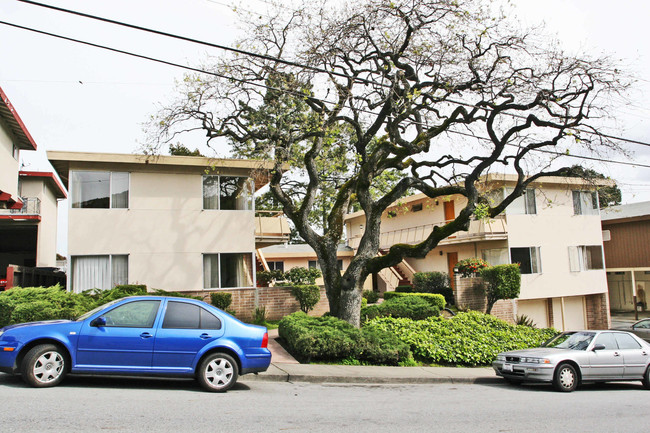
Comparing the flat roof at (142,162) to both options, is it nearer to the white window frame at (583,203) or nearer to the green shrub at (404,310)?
the green shrub at (404,310)

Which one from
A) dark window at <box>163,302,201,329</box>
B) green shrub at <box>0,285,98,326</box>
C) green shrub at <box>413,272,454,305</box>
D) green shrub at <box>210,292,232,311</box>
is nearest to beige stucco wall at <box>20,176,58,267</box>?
green shrub at <box>210,292,232,311</box>

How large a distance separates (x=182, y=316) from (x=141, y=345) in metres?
0.77

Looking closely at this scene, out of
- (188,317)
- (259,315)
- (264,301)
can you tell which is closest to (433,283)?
(264,301)

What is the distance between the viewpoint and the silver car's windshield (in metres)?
12.0

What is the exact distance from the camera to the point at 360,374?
36.1 ft

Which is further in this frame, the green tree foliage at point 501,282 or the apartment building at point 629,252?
the apartment building at point 629,252

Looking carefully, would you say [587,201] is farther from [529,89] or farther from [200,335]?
[200,335]

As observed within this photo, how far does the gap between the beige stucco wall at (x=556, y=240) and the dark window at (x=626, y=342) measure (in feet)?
44.8

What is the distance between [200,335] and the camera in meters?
8.43

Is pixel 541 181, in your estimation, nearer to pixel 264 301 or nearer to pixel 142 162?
pixel 264 301

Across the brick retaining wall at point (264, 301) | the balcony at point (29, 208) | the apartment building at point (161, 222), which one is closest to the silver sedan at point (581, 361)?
the brick retaining wall at point (264, 301)

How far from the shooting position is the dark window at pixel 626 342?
40.0 feet

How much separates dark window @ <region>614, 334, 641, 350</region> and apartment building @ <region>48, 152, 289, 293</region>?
436 inches

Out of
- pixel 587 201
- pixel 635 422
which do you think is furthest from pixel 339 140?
pixel 587 201
